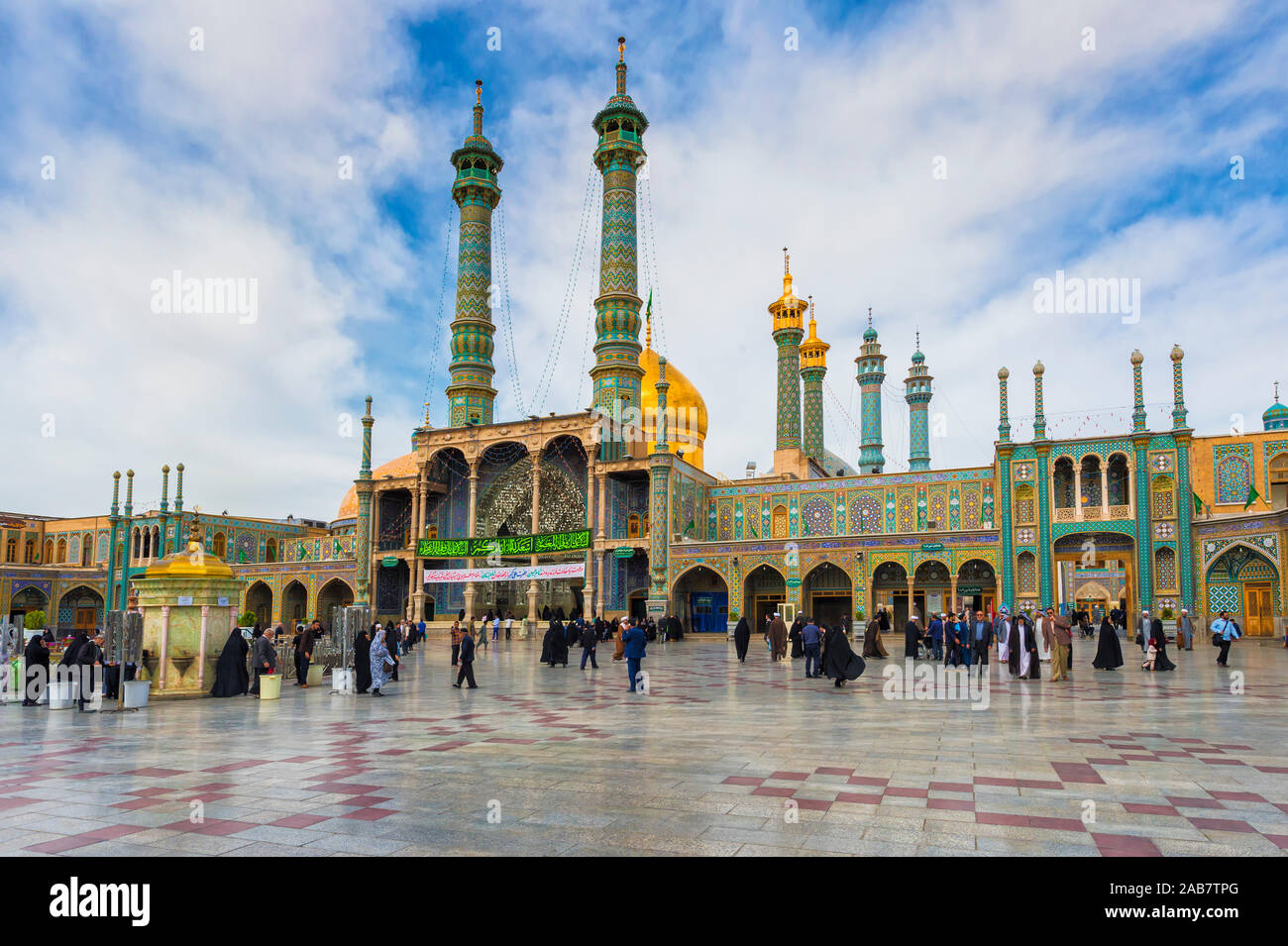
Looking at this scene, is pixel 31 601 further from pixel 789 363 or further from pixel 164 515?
pixel 789 363

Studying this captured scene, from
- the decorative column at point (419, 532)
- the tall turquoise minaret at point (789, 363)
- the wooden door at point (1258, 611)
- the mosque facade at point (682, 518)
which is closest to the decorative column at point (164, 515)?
the mosque facade at point (682, 518)

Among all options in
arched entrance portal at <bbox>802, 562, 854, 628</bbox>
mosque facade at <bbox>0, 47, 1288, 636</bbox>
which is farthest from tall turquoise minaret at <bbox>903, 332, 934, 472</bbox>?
arched entrance portal at <bbox>802, 562, 854, 628</bbox>

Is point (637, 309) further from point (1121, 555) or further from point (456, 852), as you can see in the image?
point (456, 852)

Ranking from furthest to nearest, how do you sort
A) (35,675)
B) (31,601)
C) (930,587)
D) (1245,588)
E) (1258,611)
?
(31,601) → (930,587) → (1245,588) → (1258,611) → (35,675)

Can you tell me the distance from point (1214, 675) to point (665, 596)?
21086mm

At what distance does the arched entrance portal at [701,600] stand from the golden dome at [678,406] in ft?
39.1

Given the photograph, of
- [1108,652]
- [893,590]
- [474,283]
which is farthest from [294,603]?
[1108,652]

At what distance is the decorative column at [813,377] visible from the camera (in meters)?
47.5

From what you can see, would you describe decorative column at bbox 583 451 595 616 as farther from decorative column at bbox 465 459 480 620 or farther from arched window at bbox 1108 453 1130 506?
arched window at bbox 1108 453 1130 506

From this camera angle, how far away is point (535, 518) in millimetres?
38094

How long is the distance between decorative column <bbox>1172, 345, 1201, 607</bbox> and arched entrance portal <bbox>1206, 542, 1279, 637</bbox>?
63 centimetres

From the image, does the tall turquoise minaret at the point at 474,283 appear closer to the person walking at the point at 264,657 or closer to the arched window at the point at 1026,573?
the arched window at the point at 1026,573

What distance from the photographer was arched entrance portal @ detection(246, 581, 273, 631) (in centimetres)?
4750

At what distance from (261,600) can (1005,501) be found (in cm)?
3709
